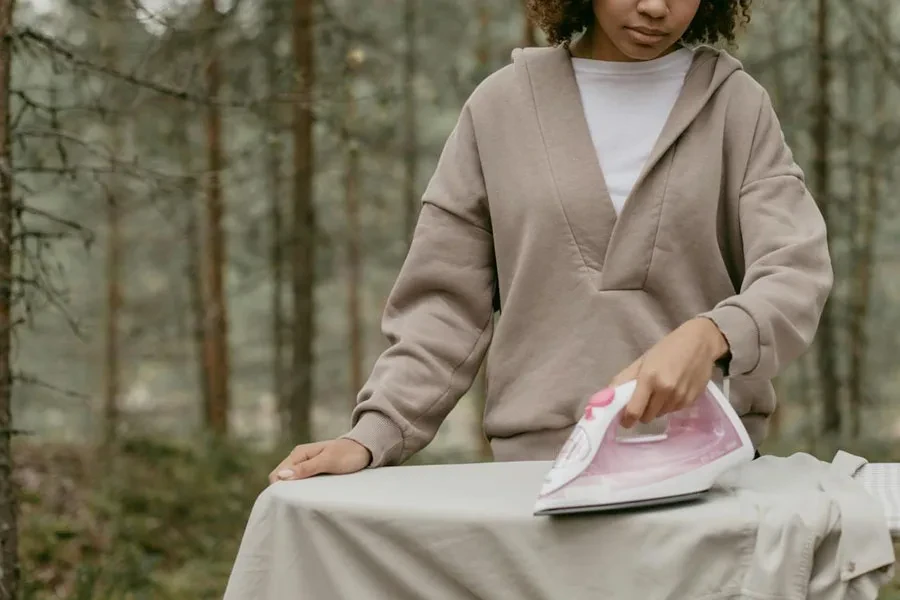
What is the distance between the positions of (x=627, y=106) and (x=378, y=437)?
77 cm

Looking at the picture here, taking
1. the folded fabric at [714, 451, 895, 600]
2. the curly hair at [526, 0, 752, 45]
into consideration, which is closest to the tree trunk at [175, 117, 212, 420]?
the curly hair at [526, 0, 752, 45]

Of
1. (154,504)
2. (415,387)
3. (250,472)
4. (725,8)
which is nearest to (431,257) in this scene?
(415,387)

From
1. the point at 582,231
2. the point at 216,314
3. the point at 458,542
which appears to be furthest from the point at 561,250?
the point at 216,314

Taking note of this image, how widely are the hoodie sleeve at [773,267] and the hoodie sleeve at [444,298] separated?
52 centimetres

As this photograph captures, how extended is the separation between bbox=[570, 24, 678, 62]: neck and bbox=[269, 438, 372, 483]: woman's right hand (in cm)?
88

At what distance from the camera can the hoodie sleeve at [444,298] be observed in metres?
2.62

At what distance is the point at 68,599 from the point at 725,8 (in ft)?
14.7

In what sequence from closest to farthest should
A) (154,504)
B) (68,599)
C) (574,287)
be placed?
(574,287) < (68,599) < (154,504)

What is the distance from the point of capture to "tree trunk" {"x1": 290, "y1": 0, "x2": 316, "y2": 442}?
1167 cm

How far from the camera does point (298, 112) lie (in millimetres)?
11531

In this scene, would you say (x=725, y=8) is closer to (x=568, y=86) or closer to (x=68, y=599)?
(x=568, y=86)

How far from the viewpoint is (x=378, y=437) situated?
2529 mm

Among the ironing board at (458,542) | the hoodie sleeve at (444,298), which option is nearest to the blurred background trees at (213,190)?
the hoodie sleeve at (444,298)

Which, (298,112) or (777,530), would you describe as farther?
(298,112)
